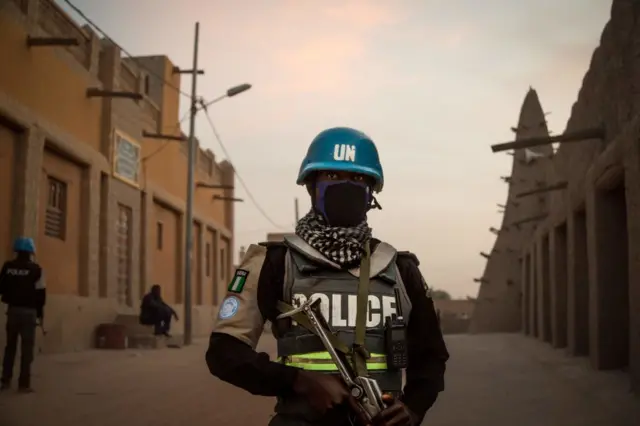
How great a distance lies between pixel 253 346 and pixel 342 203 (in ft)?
1.62

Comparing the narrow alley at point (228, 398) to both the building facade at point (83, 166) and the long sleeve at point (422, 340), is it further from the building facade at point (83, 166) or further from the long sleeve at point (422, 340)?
the long sleeve at point (422, 340)

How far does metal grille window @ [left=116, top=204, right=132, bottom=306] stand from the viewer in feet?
62.8

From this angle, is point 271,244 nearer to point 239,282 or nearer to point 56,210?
point 239,282

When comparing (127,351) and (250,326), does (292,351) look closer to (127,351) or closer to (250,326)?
(250,326)

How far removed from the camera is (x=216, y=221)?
31328 mm

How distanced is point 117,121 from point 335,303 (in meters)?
17.0

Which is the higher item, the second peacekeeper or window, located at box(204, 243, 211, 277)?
window, located at box(204, 243, 211, 277)

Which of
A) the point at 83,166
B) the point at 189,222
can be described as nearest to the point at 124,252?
the point at 189,222

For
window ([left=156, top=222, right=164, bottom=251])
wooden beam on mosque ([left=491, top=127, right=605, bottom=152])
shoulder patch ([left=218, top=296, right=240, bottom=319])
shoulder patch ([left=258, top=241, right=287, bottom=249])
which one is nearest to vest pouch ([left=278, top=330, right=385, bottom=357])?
shoulder patch ([left=218, top=296, right=240, bottom=319])

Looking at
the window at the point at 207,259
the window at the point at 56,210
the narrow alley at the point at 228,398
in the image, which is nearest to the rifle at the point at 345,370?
the narrow alley at the point at 228,398

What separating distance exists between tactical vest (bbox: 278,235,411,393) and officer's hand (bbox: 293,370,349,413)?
7 centimetres

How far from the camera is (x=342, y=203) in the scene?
228cm

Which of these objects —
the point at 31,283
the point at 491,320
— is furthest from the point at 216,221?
the point at 31,283

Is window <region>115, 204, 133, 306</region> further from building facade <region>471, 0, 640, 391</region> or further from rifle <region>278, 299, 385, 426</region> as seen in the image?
rifle <region>278, 299, 385, 426</region>
